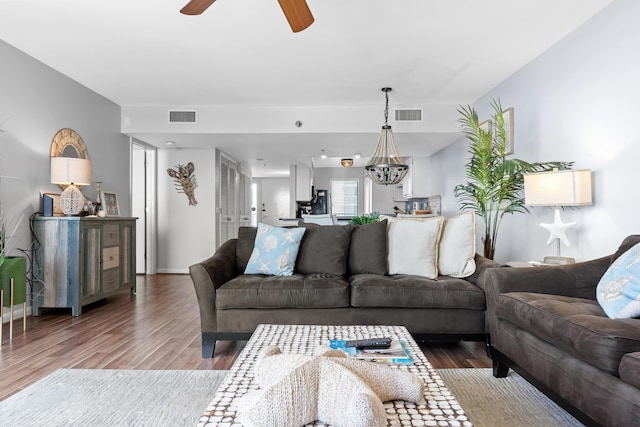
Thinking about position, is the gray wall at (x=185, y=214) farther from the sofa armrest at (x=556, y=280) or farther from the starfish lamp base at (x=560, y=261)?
the sofa armrest at (x=556, y=280)

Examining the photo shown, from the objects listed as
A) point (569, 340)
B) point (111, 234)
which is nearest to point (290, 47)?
point (111, 234)

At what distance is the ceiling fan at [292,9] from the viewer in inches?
92.4

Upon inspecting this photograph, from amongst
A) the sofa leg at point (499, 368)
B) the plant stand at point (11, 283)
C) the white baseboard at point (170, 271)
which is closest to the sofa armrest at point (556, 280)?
the sofa leg at point (499, 368)

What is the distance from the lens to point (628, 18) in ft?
9.34

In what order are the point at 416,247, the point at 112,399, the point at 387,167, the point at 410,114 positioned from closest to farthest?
the point at 112,399 < the point at 416,247 < the point at 387,167 < the point at 410,114

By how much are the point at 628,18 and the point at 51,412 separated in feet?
13.7

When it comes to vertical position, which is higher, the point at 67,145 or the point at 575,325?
the point at 67,145

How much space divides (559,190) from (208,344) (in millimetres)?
2656

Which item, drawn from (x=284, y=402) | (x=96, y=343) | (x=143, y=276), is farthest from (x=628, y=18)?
(x=143, y=276)

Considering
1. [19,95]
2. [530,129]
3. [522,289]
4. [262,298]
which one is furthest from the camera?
[530,129]

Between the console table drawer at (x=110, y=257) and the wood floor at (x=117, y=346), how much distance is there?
18.0 inches

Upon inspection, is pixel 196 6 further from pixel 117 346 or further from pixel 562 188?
pixel 562 188

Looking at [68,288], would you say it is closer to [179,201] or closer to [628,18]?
[179,201]

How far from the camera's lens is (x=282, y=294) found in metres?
2.83
